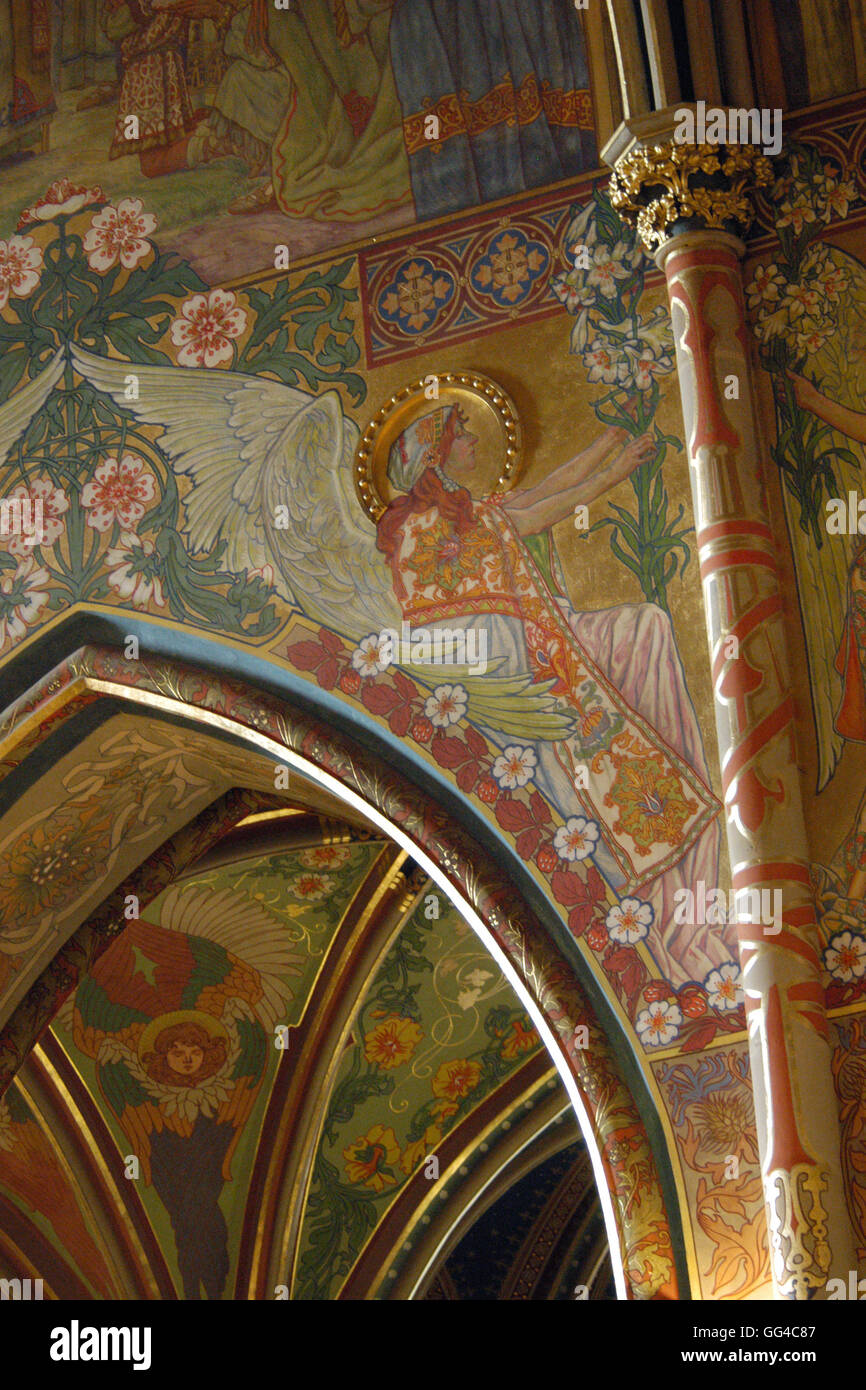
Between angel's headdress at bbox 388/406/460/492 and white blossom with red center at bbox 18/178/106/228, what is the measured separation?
1.44 m

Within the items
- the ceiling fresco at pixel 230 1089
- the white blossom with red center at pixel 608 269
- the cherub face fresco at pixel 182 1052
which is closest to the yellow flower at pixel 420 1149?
the ceiling fresco at pixel 230 1089

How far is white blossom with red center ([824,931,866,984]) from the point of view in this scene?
4402mm

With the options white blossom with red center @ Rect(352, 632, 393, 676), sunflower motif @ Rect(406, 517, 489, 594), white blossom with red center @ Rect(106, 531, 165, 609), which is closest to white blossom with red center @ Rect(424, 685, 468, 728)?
white blossom with red center @ Rect(352, 632, 393, 676)

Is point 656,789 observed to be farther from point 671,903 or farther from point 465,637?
point 465,637

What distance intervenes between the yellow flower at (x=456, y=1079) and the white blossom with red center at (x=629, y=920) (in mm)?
3819

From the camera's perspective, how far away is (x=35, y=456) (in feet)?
19.8

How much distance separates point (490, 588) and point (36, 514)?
164cm

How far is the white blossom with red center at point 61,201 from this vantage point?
6.09 m

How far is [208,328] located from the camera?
5816mm

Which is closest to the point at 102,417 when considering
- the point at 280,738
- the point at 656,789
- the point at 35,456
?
the point at 35,456

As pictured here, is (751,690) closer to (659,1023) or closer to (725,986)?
(725,986)

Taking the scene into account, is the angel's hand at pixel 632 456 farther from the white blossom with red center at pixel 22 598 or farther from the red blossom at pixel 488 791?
the white blossom with red center at pixel 22 598

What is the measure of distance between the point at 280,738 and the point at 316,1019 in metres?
3.13
